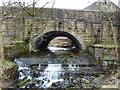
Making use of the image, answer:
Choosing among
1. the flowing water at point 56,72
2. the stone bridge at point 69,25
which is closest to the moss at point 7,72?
the flowing water at point 56,72

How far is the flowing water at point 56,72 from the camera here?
7055 mm

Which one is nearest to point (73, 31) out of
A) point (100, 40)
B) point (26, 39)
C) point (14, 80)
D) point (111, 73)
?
point (100, 40)

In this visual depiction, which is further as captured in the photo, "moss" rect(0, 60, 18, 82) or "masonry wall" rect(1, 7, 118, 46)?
"masonry wall" rect(1, 7, 118, 46)

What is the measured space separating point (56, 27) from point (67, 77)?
4.99 meters

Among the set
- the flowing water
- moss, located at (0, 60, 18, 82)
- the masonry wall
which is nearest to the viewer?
moss, located at (0, 60, 18, 82)

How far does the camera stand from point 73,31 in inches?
460

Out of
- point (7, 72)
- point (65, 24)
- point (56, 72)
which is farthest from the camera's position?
point (65, 24)

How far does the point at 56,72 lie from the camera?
812cm

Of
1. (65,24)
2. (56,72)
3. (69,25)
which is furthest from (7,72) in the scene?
(69,25)

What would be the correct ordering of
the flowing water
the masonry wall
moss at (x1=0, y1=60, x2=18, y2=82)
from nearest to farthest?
moss at (x1=0, y1=60, x2=18, y2=82), the flowing water, the masonry wall

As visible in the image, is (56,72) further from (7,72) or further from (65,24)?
(65,24)

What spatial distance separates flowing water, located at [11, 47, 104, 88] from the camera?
23.1ft

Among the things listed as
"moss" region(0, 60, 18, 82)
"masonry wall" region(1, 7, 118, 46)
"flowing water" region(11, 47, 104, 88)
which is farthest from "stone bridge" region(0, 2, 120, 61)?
"moss" region(0, 60, 18, 82)

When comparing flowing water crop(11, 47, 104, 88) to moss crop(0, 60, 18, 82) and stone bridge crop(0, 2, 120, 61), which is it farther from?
stone bridge crop(0, 2, 120, 61)
